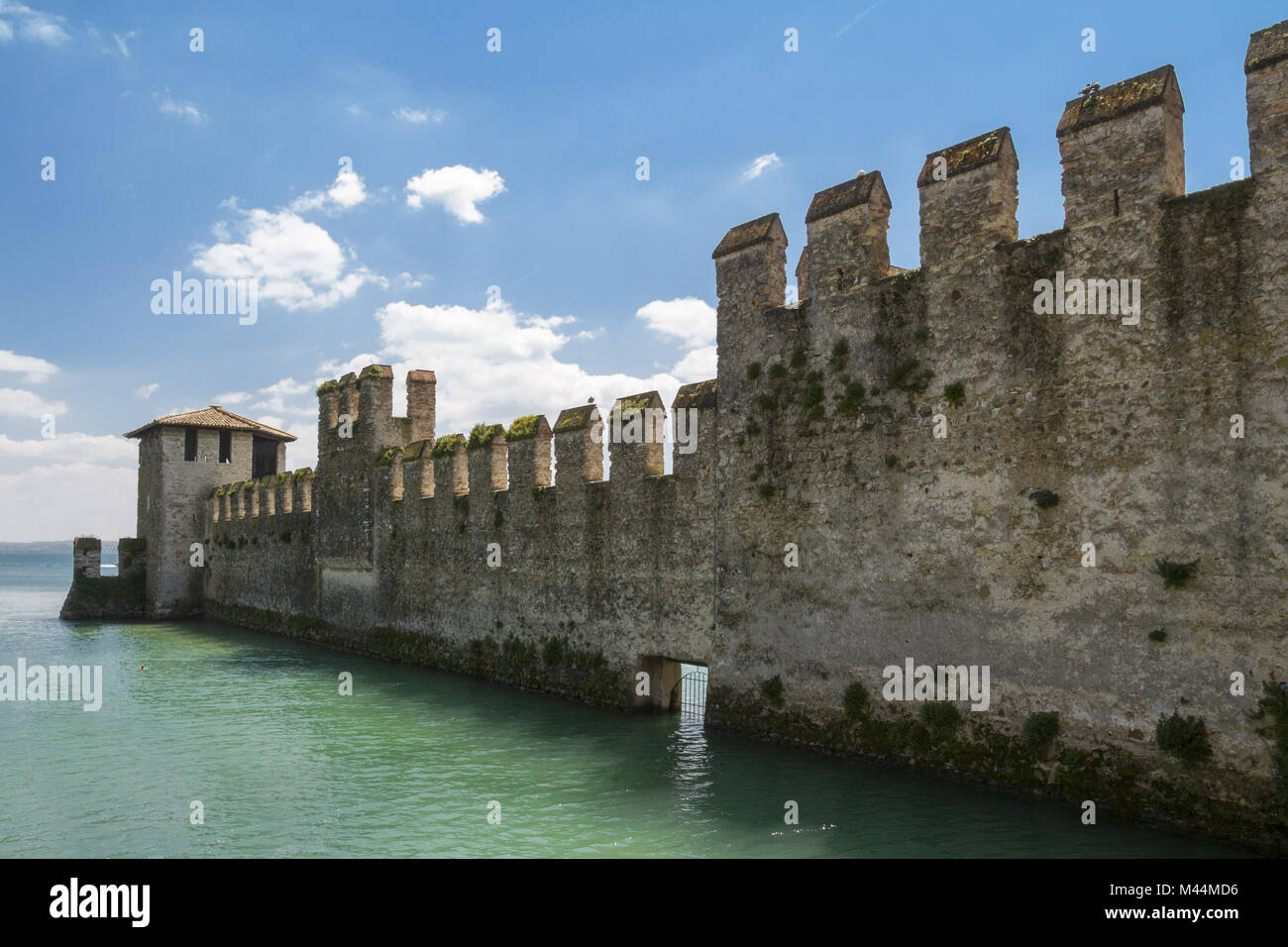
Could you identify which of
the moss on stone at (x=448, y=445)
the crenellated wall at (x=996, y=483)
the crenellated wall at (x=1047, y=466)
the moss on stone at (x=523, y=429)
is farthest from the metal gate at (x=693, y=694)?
the moss on stone at (x=448, y=445)

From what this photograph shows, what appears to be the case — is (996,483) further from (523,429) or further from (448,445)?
(448,445)

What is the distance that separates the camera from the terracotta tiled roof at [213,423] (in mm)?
33375

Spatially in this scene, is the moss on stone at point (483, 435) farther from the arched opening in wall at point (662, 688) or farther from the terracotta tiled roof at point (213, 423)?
the terracotta tiled roof at point (213, 423)

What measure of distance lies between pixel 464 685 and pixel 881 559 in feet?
30.5

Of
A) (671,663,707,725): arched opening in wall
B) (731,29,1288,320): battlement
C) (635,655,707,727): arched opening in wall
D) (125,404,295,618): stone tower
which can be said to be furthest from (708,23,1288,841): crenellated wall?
(125,404,295,618): stone tower

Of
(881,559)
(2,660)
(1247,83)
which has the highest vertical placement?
(1247,83)

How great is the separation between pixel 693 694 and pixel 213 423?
25.3 m

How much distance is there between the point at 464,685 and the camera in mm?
16844

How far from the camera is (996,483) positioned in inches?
369

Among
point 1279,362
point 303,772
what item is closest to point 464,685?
point 303,772

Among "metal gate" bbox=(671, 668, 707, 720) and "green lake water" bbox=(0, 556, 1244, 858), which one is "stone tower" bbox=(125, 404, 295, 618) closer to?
"green lake water" bbox=(0, 556, 1244, 858)

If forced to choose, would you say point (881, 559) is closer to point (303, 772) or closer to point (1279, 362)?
point (1279, 362)

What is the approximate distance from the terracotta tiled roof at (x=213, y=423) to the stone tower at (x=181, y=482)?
0.12 feet
